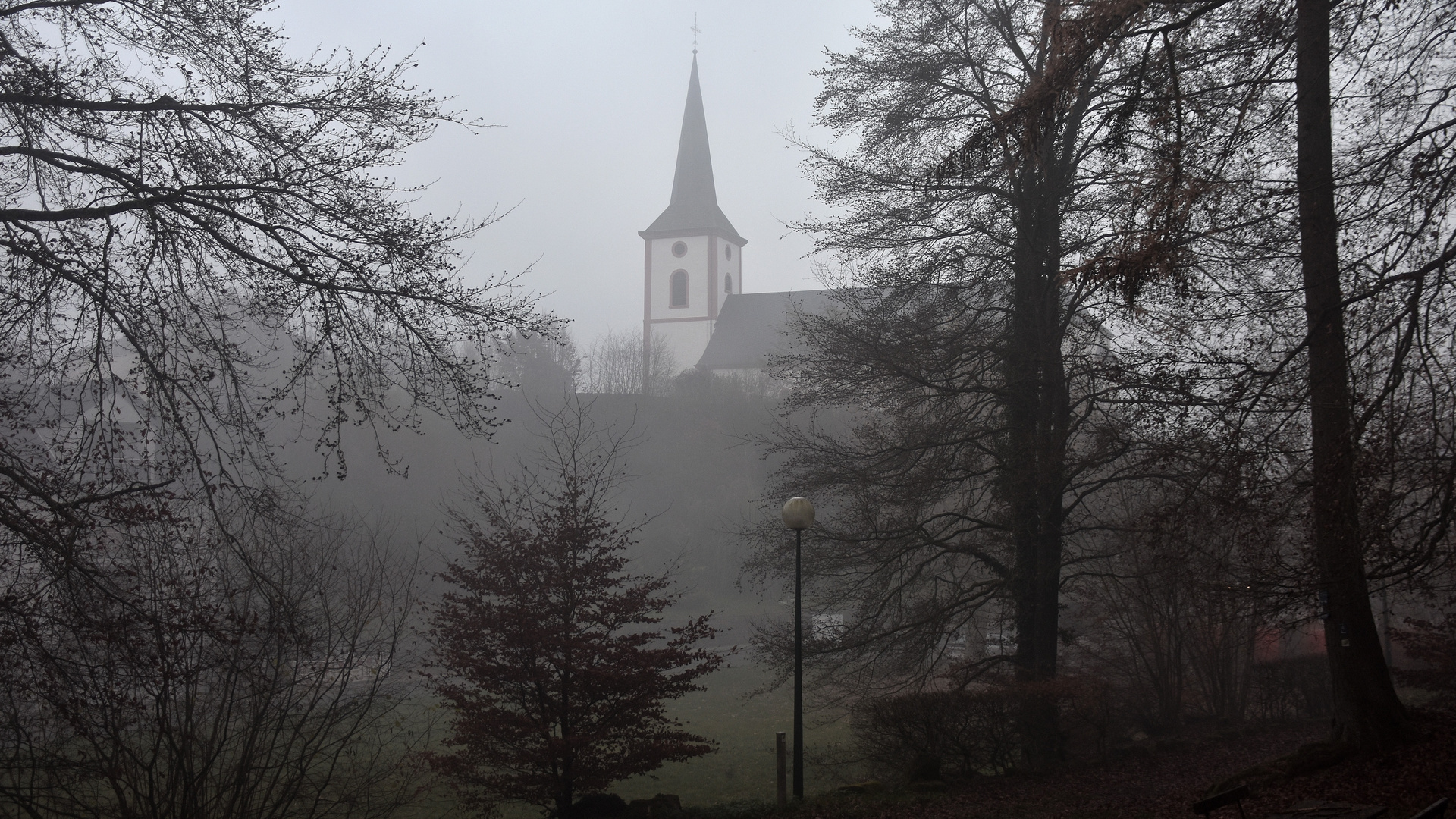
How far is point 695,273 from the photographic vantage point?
6256cm

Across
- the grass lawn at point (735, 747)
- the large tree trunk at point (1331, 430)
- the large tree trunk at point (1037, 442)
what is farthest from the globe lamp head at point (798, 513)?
the large tree trunk at point (1331, 430)

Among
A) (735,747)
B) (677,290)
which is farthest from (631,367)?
(735,747)

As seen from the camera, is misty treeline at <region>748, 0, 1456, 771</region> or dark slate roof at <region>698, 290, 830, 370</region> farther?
dark slate roof at <region>698, 290, 830, 370</region>

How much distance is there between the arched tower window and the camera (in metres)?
62.9

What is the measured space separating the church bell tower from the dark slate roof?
1044mm

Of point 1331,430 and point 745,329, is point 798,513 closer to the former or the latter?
point 1331,430

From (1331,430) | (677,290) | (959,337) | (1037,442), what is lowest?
(1331,430)

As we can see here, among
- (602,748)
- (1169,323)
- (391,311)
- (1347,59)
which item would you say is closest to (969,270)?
(1169,323)

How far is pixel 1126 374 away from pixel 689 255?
54706mm

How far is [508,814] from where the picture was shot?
500 inches

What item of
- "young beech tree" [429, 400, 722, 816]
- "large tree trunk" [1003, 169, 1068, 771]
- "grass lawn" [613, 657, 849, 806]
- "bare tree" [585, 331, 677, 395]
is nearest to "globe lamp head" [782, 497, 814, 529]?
"young beech tree" [429, 400, 722, 816]

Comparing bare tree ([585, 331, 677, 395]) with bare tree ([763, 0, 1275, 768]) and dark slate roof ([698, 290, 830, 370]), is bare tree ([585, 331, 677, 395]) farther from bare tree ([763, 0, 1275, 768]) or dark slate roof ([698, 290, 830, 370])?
bare tree ([763, 0, 1275, 768])

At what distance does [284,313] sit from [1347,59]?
7.69 m

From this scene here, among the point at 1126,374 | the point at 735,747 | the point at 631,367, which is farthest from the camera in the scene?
the point at 631,367
